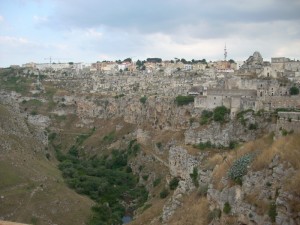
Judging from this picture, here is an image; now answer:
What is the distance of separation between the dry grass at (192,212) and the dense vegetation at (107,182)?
1461 cm

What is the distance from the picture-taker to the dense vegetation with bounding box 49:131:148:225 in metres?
55.1

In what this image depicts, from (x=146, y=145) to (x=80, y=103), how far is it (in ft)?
107

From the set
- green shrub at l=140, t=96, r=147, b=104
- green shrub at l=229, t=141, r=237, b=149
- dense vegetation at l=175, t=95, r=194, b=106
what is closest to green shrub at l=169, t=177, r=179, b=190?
green shrub at l=229, t=141, r=237, b=149

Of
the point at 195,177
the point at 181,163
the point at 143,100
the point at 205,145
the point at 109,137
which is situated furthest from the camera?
the point at 109,137

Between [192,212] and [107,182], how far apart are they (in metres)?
31.3

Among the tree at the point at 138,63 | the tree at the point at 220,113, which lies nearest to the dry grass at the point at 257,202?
the tree at the point at 220,113

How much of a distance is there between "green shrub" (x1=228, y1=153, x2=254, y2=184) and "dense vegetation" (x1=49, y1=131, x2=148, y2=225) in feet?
72.4

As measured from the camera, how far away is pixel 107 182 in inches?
2574

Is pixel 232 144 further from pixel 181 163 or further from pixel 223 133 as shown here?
pixel 181 163

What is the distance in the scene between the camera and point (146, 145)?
73750 millimetres

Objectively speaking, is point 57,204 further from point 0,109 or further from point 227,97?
point 0,109

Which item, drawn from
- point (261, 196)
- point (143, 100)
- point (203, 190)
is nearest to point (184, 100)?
point (143, 100)

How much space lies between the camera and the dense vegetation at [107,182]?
55.1 metres

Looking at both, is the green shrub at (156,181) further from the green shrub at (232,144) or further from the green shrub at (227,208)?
the green shrub at (227,208)
